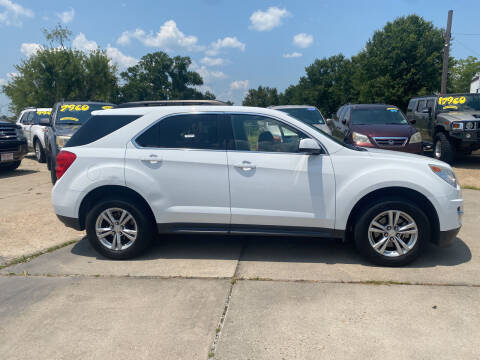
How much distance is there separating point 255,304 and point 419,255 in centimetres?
199

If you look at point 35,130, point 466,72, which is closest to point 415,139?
point 35,130

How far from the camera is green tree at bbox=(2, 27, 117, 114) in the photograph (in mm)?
30844

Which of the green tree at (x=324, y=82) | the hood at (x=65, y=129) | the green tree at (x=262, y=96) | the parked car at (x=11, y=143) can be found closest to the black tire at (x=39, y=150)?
the parked car at (x=11, y=143)

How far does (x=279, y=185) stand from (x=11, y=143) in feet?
29.5

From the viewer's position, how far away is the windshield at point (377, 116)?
10625 mm

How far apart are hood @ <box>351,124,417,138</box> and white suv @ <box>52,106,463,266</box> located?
5.33 metres

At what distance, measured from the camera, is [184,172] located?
438 centimetres

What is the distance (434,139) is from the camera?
39.8ft

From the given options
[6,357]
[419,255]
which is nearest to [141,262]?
[6,357]

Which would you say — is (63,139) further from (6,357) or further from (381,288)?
(381,288)

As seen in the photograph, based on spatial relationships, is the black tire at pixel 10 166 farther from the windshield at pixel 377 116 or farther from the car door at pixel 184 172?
the windshield at pixel 377 116

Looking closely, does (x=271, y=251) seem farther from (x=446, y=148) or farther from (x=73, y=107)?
(x=446, y=148)

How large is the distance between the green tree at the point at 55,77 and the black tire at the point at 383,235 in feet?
105

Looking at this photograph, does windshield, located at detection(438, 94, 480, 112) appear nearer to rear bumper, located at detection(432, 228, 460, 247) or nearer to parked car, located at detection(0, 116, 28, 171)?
rear bumper, located at detection(432, 228, 460, 247)
